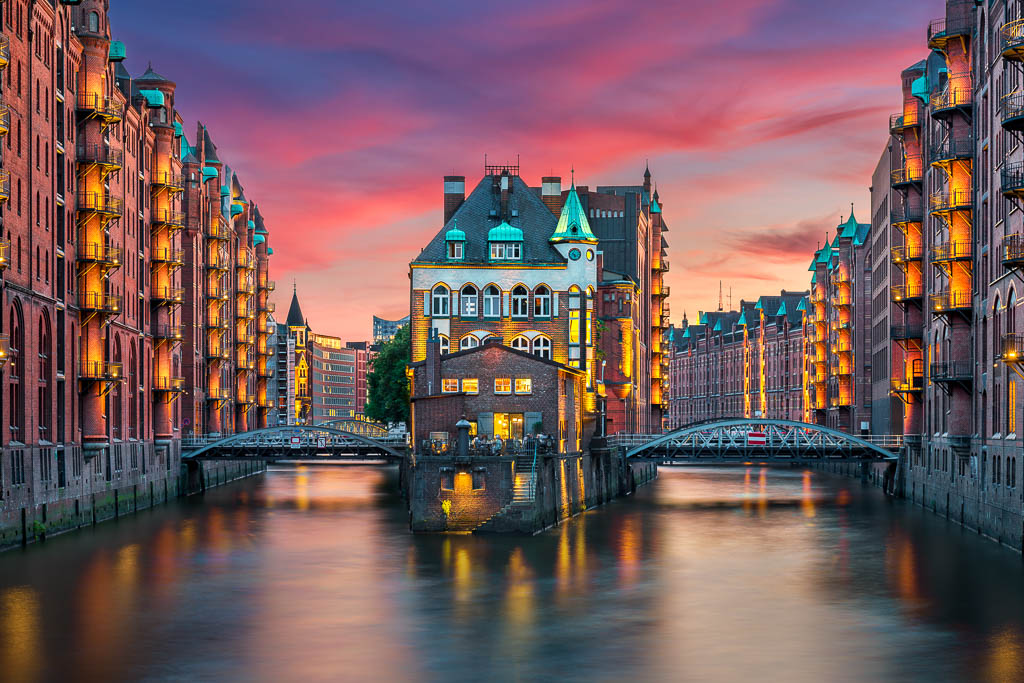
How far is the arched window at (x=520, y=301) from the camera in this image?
97.6 m

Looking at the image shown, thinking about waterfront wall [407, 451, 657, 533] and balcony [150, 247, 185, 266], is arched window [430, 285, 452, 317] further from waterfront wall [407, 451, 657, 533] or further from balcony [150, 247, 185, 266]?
waterfront wall [407, 451, 657, 533]

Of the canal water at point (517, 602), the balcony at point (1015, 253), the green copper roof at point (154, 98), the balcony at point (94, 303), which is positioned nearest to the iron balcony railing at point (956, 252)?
the canal water at point (517, 602)

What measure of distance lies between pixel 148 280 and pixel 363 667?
58641 mm

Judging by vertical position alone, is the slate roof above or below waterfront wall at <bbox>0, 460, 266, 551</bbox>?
above

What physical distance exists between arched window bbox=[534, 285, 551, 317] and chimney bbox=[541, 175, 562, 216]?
15.3 m

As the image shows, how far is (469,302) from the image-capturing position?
97.4 meters

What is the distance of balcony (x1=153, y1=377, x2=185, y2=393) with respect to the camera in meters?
93.5

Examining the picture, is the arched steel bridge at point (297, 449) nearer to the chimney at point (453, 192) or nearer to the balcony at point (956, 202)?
the chimney at point (453, 192)

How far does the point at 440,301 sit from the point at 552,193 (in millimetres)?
19039

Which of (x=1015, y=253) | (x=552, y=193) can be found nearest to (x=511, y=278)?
(x=552, y=193)

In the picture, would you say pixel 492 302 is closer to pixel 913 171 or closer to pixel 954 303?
pixel 913 171

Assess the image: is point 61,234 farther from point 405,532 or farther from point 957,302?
point 957,302

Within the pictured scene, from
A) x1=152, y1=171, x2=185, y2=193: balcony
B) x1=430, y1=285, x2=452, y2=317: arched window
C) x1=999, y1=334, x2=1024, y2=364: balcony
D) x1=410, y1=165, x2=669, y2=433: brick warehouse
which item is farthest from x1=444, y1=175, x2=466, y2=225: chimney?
x1=999, y1=334, x2=1024, y2=364: balcony

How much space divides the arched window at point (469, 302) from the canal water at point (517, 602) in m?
21.3
